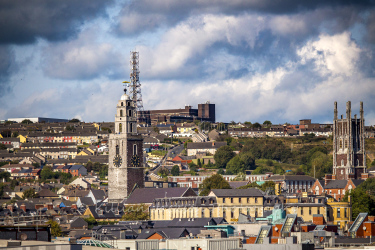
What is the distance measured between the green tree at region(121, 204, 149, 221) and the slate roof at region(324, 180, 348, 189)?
122 feet

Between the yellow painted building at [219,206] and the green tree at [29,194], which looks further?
the green tree at [29,194]

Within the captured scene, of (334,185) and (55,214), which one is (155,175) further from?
(55,214)

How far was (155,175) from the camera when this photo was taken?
165875 millimetres

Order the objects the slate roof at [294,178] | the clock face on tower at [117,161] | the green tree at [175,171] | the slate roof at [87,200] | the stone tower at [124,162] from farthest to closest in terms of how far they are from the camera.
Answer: the green tree at [175,171] < the slate roof at [294,178] < the slate roof at [87,200] < the clock face on tower at [117,161] < the stone tower at [124,162]

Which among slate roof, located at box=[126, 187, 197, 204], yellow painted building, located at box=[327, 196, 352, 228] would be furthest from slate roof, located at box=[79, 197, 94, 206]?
yellow painted building, located at box=[327, 196, 352, 228]

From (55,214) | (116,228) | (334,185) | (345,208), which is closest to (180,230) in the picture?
(116,228)

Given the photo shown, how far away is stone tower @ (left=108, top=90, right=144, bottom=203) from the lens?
119m

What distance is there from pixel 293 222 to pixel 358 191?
52.7 m

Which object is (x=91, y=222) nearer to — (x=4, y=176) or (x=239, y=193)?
(x=239, y=193)

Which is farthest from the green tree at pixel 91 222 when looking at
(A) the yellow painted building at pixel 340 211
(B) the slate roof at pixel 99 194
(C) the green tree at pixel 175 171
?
(C) the green tree at pixel 175 171

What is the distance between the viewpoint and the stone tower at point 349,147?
5994 inches

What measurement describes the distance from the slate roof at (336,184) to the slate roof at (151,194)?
30.6 metres

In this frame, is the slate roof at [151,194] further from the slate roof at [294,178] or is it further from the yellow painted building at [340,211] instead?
the slate roof at [294,178]

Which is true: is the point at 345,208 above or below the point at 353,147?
below
